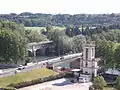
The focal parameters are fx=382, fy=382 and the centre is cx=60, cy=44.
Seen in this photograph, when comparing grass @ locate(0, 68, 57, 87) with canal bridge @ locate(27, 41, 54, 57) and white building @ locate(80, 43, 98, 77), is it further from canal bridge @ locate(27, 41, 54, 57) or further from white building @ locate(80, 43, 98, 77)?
canal bridge @ locate(27, 41, 54, 57)

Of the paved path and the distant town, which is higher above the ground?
the distant town

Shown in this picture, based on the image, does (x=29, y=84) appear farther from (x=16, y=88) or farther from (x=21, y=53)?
(x=21, y=53)

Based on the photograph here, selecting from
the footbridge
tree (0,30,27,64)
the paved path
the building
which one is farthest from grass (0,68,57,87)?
tree (0,30,27,64)

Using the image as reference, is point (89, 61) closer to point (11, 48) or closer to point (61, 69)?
point (61, 69)

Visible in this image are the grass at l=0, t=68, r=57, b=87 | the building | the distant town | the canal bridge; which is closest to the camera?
the distant town

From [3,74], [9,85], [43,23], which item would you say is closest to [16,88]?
[9,85]

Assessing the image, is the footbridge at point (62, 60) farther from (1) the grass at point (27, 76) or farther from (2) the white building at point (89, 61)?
(2) the white building at point (89, 61)
